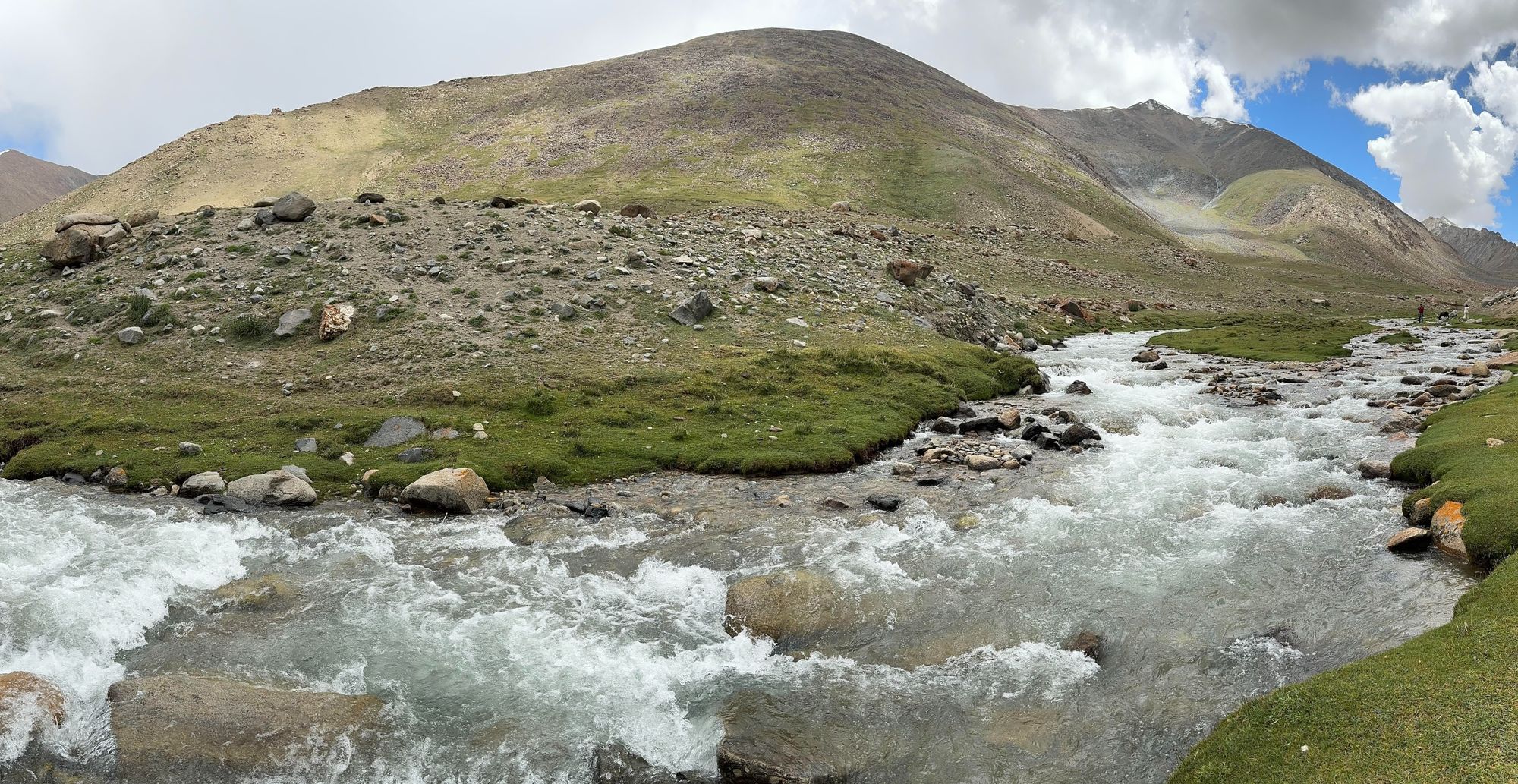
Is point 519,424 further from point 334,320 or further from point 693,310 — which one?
point 693,310

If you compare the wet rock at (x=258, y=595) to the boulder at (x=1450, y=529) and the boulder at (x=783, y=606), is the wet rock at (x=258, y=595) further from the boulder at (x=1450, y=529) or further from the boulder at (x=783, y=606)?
the boulder at (x=1450, y=529)

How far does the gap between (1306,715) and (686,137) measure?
158 metres

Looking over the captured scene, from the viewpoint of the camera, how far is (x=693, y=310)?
40.5 m

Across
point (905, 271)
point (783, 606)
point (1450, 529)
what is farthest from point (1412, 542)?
point (905, 271)

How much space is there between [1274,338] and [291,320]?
2760 inches

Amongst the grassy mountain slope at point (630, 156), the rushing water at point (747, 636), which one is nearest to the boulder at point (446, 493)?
the rushing water at point (747, 636)

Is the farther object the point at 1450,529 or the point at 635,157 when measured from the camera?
the point at 635,157

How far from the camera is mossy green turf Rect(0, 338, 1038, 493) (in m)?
25.0

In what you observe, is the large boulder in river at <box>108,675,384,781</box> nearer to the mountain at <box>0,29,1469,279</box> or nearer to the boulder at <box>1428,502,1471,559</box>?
the boulder at <box>1428,502,1471,559</box>

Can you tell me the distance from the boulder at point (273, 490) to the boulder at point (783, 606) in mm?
13842

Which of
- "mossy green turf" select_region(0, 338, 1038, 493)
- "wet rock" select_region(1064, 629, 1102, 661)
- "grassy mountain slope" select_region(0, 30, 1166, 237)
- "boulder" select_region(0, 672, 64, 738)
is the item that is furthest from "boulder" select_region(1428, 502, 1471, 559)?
"grassy mountain slope" select_region(0, 30, 1166, 237)

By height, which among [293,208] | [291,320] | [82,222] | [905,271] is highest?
[293,208]

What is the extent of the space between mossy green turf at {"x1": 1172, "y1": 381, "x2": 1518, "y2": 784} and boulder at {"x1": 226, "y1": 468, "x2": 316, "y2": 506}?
2283 cm

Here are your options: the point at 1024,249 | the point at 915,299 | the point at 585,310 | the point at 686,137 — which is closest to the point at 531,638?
the point at 585,310
